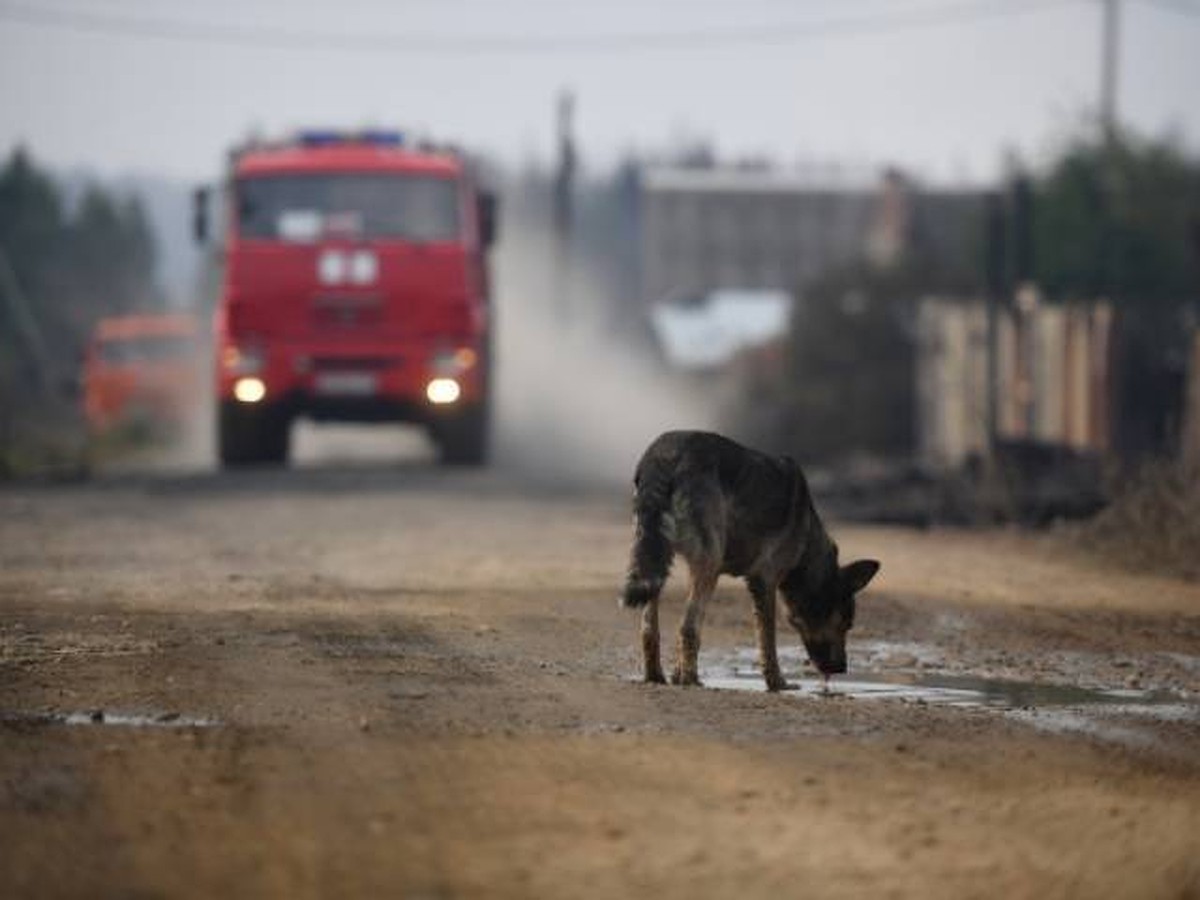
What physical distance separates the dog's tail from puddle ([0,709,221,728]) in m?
1.94

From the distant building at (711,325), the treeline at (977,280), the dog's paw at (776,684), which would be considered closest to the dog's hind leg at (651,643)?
the dog's paw at (776,684)

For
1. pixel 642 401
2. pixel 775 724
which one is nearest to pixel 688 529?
pixel 775 724

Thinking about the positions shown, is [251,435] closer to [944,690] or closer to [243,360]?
[243,360]

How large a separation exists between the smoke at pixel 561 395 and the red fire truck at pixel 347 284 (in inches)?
73.8

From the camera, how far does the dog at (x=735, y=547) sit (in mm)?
10766

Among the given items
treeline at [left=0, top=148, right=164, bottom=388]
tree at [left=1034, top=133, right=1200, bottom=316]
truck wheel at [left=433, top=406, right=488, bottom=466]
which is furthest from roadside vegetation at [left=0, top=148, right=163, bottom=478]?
tree at [left=1034, top=133, right=1200, bottom=316]

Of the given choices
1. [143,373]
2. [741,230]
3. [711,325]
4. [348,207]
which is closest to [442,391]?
[348,207]

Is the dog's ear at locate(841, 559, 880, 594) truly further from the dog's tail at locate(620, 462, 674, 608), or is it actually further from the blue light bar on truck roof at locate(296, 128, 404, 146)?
the blue light bar on truck roof at locate(296, 128, 404, 146)

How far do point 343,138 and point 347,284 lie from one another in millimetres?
2043

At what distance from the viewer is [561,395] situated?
56.5m

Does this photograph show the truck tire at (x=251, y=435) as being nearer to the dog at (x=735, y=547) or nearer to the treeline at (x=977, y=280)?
the dog at (x=735, y=547)

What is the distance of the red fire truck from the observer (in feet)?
86.8

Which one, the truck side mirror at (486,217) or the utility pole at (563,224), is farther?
the utility pole at (563,224)

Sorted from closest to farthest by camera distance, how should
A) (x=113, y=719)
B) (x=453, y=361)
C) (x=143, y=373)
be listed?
1. (x=113, y=719)
2. (x=453, y=361)
3. (x=143, y=373)
